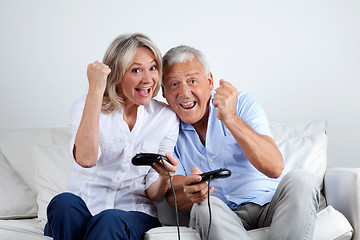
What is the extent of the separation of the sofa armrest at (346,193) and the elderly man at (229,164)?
27 cm

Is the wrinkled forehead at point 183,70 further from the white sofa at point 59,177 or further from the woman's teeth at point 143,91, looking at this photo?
the white sofa at point 59,177

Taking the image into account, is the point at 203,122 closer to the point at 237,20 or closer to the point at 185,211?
the point at 185,211

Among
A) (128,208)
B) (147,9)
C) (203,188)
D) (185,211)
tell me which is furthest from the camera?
(147,9)

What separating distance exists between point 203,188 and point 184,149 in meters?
0.39

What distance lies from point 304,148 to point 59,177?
3.74 ft

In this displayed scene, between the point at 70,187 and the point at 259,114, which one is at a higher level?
the point at 259,114

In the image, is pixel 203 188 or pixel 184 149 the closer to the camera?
pixel 203 188

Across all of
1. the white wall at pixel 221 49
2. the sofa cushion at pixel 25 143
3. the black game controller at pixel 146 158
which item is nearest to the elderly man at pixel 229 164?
the black game controller at pixel 146 158

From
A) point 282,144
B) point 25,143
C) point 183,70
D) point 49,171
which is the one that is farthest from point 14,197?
point 282,144

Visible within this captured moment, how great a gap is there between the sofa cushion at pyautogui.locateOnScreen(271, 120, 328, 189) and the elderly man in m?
0.29

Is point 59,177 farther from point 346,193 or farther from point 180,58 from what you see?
point 346,193

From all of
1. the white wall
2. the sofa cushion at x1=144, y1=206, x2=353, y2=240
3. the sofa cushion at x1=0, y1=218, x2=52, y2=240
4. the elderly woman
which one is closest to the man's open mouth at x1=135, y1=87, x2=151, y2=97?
the elderly woman

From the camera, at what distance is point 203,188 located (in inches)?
65.2

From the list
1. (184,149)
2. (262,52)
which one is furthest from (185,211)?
(262,52)
